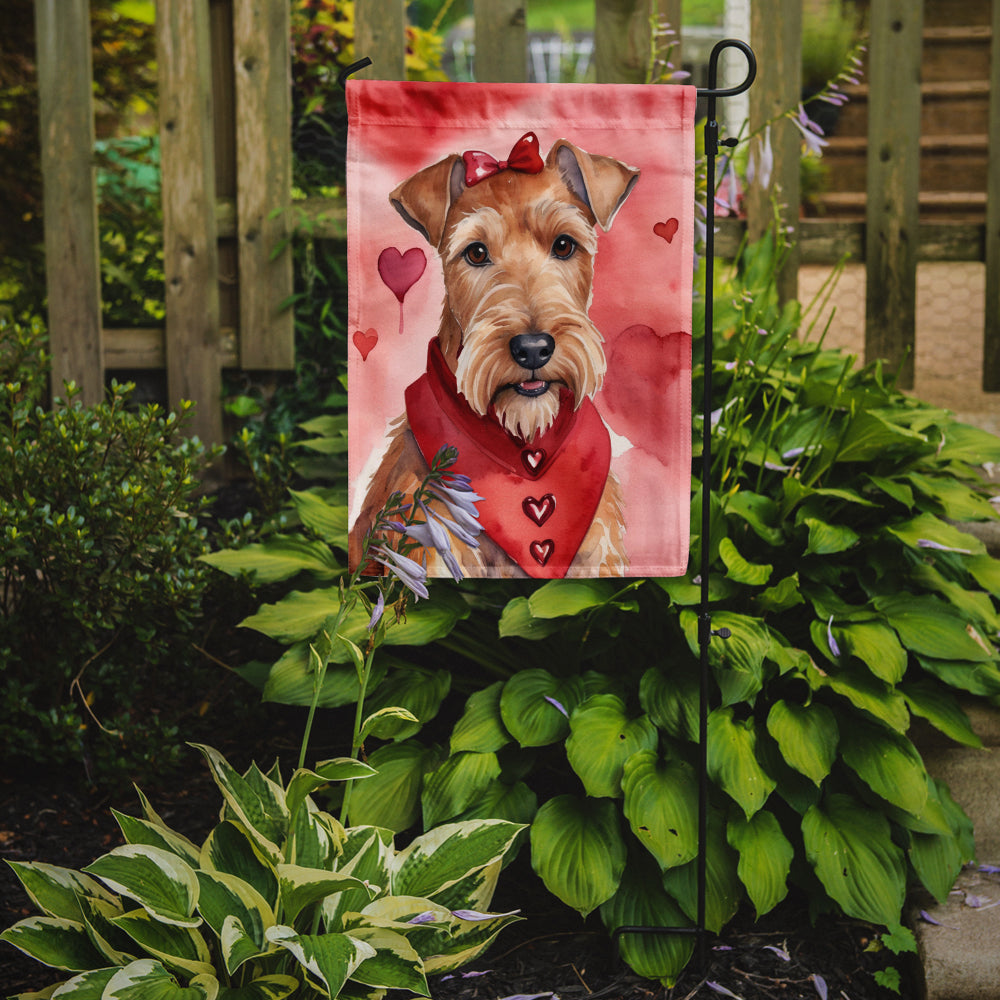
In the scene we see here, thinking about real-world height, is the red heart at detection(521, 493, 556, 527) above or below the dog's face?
below

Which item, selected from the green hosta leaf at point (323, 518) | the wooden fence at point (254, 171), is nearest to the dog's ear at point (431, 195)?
the green hosta leaf at point (323, 518)

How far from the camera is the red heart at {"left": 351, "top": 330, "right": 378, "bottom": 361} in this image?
1.72 meters

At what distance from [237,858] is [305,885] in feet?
0.81

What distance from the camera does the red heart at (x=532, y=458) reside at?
1.76 m

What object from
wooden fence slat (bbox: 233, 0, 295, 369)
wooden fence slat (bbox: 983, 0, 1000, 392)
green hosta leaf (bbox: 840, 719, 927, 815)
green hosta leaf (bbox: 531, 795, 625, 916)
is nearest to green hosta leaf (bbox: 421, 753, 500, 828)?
green hosta leaf (bbox: 531, 795, 625, 916)

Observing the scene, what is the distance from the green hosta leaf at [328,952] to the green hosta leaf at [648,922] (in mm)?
603

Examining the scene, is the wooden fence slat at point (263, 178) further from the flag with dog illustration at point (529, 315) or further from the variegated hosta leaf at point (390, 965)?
the variegated hosta leaf at point (390, 965)

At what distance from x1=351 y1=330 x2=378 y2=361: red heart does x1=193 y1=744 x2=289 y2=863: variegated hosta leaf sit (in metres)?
0.71

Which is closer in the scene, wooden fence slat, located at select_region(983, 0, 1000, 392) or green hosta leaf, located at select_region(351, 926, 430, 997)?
green hosta leaf, located at select_region(351, 926, 430, 997)

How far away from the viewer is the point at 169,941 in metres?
1.48

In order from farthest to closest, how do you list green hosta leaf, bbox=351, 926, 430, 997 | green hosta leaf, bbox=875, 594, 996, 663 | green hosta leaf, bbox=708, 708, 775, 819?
green hosta leaf, bbox=875, 594, 996, 663, green hosta leaf, bbox=708, 708, 775, 819, green hosta leaf, bbox=351, 926, 430, 997

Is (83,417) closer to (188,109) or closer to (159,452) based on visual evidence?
(159,452)

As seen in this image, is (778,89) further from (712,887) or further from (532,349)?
(712,887)

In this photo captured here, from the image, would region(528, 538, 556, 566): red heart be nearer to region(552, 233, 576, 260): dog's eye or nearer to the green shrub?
region(552, 233, 576, 260): dog's eye
